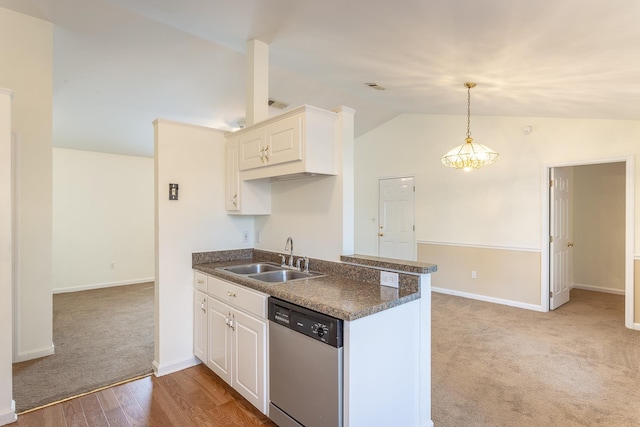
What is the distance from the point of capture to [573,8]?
1523 mm

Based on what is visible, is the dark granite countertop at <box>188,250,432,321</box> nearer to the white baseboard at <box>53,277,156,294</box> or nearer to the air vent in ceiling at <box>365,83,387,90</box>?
the air vent in ceiling at <box>365,83,387,90</box>

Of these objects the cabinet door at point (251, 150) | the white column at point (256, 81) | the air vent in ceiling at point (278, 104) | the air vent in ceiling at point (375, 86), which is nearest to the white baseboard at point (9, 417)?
the cabinet door at point (251, 150)

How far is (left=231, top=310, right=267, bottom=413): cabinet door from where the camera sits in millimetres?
2096

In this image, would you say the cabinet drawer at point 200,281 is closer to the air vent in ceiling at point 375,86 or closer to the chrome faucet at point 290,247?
the chrome faucet at point 290,247

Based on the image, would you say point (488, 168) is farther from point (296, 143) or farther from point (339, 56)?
point (296, 143)

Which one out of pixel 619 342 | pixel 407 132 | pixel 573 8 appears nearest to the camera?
pixel 573 8

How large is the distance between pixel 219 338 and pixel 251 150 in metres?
1.54

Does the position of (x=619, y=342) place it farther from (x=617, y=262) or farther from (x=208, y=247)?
(x=208, y=247)

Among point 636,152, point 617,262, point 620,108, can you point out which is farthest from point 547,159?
point 617,262

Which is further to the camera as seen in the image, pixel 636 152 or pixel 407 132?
pixel 407 132

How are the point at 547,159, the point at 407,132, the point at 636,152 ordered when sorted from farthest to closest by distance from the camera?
the point at 407,132, the point at 547,159, the point at 636,152

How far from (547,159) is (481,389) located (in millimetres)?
3350

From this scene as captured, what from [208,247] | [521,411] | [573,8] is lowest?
[521,411]

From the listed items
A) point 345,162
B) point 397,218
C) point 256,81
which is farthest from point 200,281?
point 397,218
